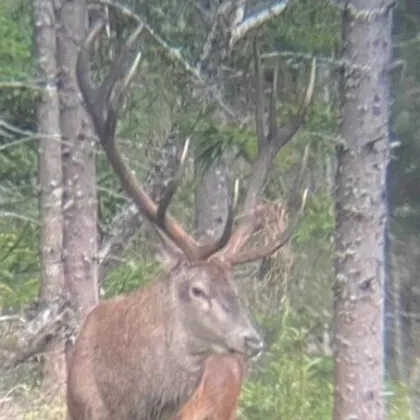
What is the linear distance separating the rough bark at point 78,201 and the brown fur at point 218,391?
2.15 m

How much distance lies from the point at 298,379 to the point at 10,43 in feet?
10.4

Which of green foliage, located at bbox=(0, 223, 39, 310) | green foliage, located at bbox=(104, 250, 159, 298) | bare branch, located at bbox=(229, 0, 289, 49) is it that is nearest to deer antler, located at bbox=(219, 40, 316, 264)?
bare branch, located at bbox=(229, 0, 289, 49)

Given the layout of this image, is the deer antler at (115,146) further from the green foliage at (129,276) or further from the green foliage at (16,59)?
the green foliage at (129,276)

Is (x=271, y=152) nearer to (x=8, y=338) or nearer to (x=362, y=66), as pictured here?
(x=362, y=66)

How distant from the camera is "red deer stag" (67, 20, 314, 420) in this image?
24.2 feet

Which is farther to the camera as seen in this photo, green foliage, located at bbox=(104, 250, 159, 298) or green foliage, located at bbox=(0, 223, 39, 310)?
green foliage, located at bbox=(0, 223, 39, 310)

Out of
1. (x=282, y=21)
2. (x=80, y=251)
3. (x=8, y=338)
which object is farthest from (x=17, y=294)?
(x=282, y=21)

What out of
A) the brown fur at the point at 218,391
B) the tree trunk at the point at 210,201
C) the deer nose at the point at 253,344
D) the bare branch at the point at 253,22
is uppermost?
the bare branch at the point at 253,22

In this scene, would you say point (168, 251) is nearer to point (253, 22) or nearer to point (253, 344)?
point (253, 344)

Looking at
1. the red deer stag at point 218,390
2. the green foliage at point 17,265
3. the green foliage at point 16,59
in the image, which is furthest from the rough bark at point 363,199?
the green foliage at point 17,265

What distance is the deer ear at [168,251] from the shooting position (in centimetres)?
757

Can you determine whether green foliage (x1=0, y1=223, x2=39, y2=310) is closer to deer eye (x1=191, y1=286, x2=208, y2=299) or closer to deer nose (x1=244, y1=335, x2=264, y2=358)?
deer eye (x1=191, y1=286, x2=208, y2=299)

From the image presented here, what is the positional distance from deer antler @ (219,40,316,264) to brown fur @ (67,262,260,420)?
255 millimetres

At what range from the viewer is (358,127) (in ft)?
26.7
